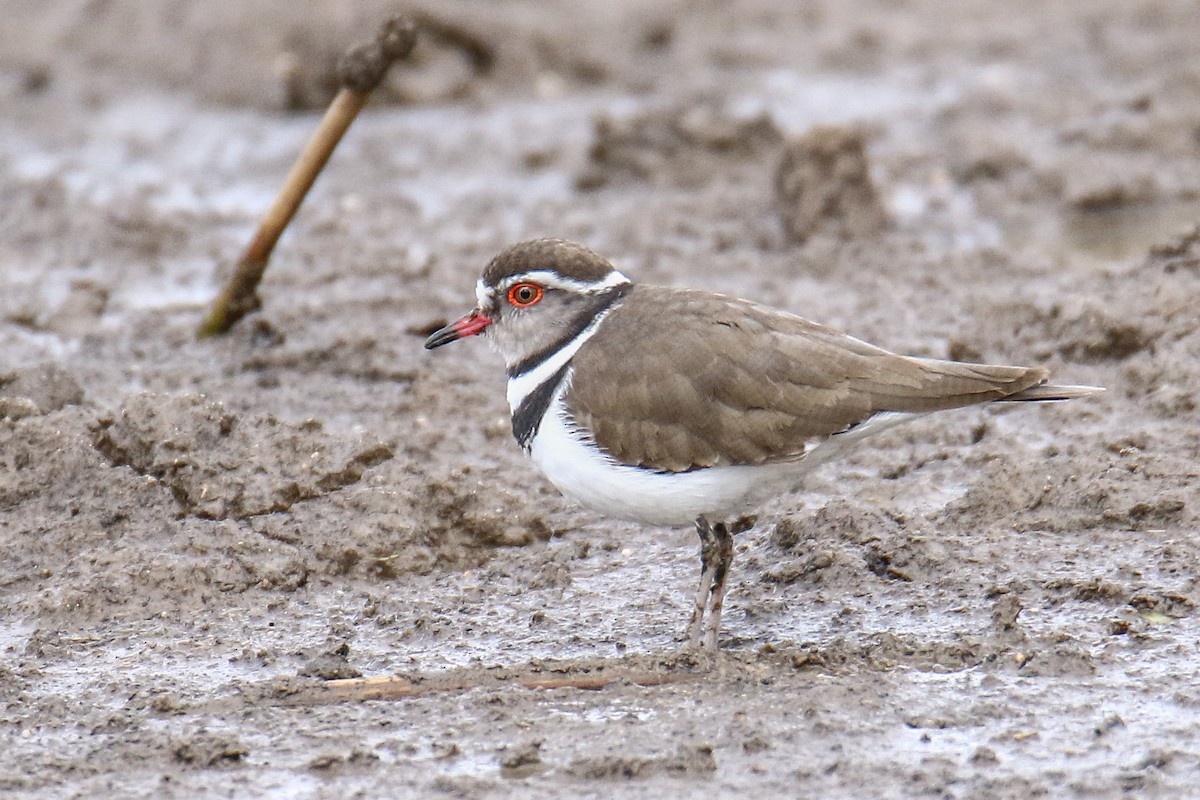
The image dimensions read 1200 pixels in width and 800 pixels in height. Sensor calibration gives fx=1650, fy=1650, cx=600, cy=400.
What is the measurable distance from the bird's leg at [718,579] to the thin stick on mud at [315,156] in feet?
10.5

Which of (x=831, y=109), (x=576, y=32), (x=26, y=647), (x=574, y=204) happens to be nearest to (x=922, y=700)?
(x=26, y=647)

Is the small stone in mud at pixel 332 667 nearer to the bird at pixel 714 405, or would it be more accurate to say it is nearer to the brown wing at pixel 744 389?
the bird at pixel 714 405

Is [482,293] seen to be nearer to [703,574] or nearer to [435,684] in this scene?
[703,574]

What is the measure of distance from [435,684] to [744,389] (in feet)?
4.86

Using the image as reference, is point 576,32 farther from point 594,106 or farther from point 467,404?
point 467,404

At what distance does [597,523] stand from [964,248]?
4.09 m

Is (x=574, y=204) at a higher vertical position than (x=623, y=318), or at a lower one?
higher

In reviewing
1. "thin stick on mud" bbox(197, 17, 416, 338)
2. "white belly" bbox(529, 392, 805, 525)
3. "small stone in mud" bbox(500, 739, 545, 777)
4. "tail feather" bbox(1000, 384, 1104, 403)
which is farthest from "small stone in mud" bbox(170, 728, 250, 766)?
"thin stick on mud" bbox(197, 17, 416, 338)

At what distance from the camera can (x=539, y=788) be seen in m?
4.93

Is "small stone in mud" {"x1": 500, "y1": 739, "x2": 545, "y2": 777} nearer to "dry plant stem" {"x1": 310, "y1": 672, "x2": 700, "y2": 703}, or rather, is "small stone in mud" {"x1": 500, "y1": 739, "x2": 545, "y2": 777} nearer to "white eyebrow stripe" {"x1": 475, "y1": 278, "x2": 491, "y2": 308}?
"dry plant stem" {"x1": 310, "y1": 672, "x2": 700, "y2": 703}

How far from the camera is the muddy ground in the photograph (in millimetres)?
5273

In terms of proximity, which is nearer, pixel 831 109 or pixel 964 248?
pixel 964 248

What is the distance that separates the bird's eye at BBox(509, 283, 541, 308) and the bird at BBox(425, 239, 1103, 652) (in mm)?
405

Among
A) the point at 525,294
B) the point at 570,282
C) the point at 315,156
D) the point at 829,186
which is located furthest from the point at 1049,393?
the point at 829,186
